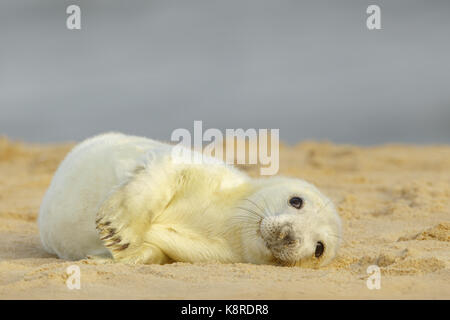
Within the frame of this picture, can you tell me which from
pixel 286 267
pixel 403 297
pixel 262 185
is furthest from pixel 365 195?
pixel 403 297

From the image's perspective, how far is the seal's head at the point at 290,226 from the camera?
443 centimetres

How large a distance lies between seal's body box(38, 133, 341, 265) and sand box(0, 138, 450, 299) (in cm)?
21

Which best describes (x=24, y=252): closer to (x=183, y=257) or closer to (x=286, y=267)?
(x=183, y=257)

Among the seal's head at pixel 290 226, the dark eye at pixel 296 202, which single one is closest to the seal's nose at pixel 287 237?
the seal's head at pixel 290 226

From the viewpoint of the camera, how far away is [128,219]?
4.52 m

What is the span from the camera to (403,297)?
3426 mm

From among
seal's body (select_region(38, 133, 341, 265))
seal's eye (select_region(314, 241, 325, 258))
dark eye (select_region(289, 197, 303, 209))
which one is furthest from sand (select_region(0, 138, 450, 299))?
dark eye (select_region(289, 197, 303, 209))

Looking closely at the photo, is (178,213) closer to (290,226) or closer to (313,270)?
(290,226)

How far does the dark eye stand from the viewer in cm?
474

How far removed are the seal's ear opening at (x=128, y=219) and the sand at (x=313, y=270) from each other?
0.25 meters

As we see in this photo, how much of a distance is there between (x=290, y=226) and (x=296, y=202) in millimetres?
397

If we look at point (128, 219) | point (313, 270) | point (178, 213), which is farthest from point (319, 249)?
point (128, 219)

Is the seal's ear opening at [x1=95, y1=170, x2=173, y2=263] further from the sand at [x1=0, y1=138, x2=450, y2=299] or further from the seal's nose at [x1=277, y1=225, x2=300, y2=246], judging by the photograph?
the seal's nose at [x1=277, y1=225, x2=300, y2=246]
